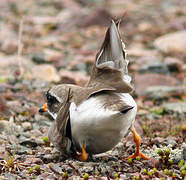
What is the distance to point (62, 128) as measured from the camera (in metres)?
5.75

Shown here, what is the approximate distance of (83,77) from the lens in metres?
12.9

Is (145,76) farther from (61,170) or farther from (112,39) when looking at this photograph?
(61,170)

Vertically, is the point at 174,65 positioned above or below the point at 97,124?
above

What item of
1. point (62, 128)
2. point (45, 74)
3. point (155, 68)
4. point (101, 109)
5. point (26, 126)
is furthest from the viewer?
point (155, 68)

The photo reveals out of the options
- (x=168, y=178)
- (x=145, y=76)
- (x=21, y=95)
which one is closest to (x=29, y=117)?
(x=21, y=95)

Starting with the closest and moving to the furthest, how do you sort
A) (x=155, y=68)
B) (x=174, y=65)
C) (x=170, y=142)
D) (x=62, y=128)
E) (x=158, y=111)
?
1. (x=62, y=128)
2. (x=170, y=142)
3. (x=158, y=111)
4. (x=155, y=68)
5. (x=174, y=65)

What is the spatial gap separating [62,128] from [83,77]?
23.6 ft

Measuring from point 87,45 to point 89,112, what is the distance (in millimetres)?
11967

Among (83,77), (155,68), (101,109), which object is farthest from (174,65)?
(101,109)

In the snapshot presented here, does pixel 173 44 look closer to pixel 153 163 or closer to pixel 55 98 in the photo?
pixel 55 98

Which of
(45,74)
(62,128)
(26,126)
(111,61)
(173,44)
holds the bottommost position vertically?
(26,126)

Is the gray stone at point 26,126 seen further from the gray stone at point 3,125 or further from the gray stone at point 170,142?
the gray stone at point 170,142

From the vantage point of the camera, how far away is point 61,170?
5504mm

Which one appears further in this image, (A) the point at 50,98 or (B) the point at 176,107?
(B) the point at 176,107
